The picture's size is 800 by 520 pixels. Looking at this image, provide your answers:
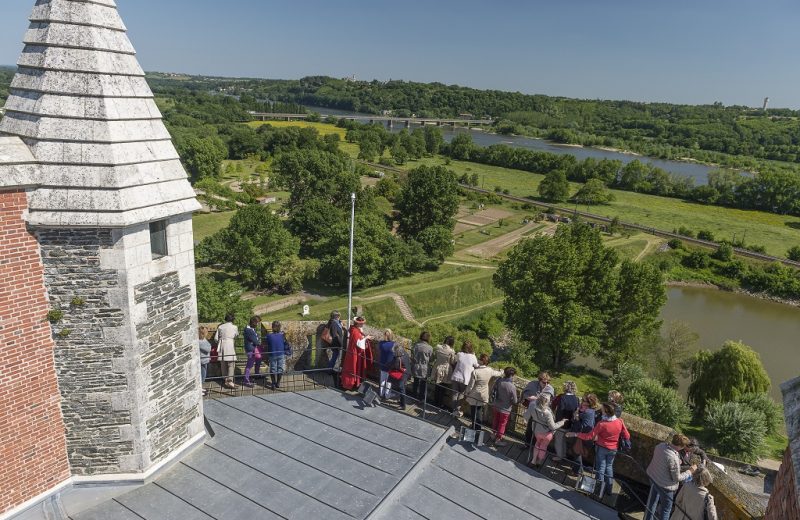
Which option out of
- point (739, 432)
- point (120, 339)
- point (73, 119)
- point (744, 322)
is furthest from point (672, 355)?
point (73, 119)

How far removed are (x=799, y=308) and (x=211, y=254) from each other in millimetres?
55151

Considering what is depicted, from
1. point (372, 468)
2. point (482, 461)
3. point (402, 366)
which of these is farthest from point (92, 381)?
point (482, 461)

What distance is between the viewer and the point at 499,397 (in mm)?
9258

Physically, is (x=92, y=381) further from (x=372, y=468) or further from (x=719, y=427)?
(x=719, y=427)

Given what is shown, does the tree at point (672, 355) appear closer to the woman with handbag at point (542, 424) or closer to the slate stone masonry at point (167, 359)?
the woman with handbag at point (542, 424)

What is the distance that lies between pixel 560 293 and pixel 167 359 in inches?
955

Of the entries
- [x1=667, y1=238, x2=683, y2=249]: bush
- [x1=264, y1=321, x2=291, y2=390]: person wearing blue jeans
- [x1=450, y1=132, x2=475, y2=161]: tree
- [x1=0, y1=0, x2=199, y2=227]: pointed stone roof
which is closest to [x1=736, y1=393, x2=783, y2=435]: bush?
[x1=264, y1=321, x2=291, y2=390]: person wearing blue jeans

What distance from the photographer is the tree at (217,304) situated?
29406 millimetres

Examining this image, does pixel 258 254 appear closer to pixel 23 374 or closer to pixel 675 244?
pixel 23 374

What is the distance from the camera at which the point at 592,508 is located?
8055 millimetres

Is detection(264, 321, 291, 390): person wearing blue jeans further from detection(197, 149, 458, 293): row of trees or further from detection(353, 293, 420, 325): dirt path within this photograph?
detection(197, 149, 458, 293): row of trees

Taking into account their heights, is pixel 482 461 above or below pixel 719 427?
above

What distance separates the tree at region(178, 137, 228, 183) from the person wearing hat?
2644 inches

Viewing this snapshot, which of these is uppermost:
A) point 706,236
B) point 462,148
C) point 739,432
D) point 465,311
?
point 462,148
